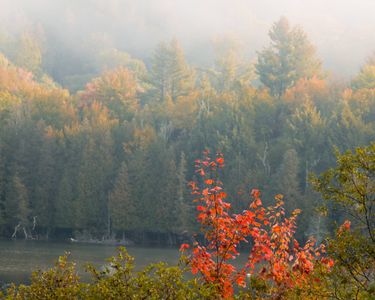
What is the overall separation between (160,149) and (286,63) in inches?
965

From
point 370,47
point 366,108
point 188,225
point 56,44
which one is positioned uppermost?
point 56,44

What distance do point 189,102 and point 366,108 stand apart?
2423cm

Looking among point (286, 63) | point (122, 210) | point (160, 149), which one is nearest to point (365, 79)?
point (286, 63)

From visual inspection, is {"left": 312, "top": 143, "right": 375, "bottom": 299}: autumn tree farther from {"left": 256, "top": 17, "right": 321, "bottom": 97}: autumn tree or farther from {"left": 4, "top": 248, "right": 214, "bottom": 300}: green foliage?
{"left": 256, "top": 17, "right": 321, "bottom": 97}: autumn tree

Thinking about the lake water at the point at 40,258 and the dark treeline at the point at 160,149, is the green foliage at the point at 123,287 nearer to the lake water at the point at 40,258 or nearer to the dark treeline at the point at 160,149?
the lake water at the point at 40,258

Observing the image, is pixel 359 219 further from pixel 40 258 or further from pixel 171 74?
pixel 171 74

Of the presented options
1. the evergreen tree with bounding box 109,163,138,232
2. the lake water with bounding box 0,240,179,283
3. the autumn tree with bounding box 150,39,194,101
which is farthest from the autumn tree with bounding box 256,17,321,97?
the lake water with bounding box 0,240,179,283

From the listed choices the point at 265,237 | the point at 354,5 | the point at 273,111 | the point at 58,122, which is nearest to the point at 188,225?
the point at 273,111

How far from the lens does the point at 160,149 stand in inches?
3324

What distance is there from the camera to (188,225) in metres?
76.2

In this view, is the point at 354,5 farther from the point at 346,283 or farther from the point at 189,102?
the point at 346,283

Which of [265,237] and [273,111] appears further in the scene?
[273,111]

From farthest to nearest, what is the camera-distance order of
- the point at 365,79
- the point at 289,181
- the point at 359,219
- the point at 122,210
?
the point at 365,79, the point at 122,210, the point at 289,181, the point at 359,219

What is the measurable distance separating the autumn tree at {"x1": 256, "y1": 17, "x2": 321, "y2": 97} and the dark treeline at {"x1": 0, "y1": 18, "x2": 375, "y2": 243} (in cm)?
26
